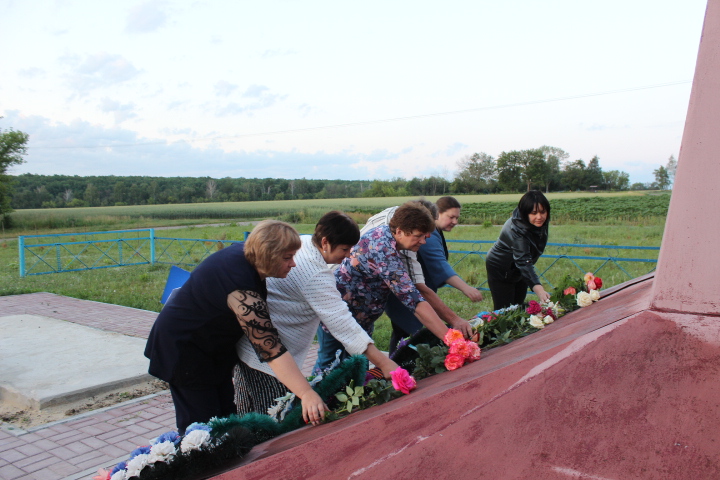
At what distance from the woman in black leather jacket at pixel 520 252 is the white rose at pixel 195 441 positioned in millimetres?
2434

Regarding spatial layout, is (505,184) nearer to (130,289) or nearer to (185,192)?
(130,289)

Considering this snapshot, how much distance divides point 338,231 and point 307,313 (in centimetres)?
43

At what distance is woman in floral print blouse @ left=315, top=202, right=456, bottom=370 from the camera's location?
9.95 ft

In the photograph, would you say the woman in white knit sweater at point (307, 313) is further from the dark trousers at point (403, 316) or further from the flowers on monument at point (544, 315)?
the dark trousers at point (403, 316)

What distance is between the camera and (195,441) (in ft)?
6.75

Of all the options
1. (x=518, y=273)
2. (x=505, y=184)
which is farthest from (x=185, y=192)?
(x=518, y=273)

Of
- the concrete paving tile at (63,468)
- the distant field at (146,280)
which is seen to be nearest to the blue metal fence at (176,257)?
the distant field at (146,280)

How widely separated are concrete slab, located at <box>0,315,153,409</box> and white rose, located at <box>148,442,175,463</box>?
123 inches

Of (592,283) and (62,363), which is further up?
(592,283)

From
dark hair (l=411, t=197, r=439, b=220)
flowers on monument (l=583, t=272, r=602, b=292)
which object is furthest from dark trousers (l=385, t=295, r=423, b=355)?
flowers on monument (l=583, t=272, r=602, b=292)

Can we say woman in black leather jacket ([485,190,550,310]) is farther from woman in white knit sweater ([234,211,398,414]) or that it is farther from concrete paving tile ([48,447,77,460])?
concrete paving tile ([48,447,77,460])

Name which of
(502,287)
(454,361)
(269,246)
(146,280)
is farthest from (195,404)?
(146,280)

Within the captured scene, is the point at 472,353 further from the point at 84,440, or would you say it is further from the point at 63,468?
the point at 84,440

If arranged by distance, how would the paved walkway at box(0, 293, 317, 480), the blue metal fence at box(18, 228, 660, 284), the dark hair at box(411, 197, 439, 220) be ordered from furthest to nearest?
the blue metal fence at box(18, 228, 660, 284) < the dark hair at box(411, 197, 439, 220) < the paved walkway at box(0, 293, 317, 480)
